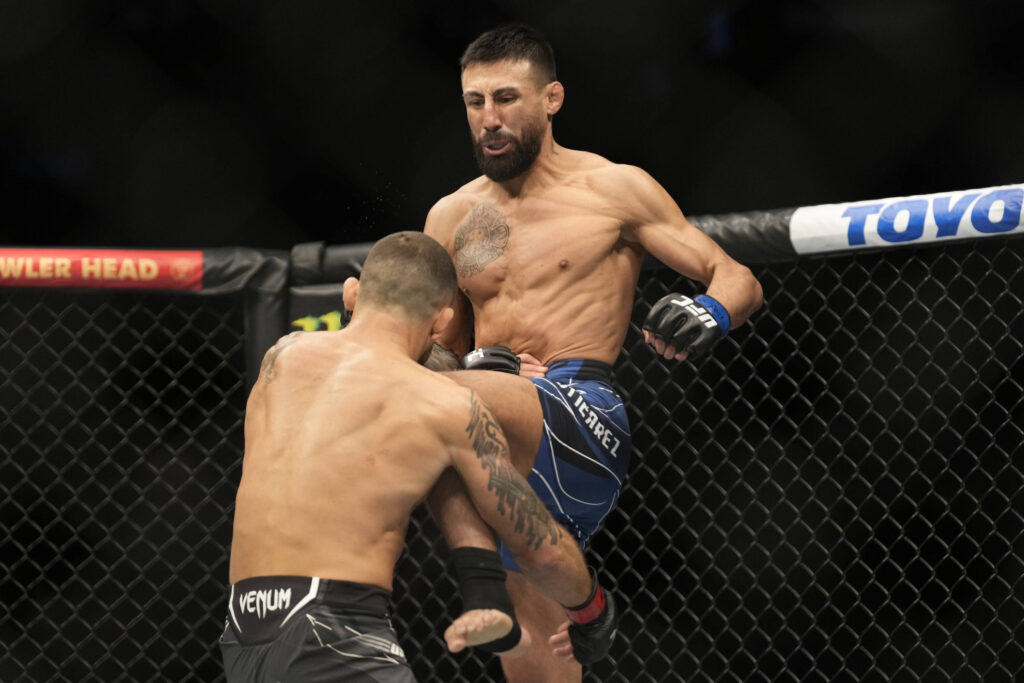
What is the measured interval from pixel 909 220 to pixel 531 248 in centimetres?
73

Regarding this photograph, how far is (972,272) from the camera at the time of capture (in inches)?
128

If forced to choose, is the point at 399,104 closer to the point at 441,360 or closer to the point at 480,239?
the point at 480,239

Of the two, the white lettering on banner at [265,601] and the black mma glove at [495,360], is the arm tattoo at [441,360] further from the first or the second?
the white lettering on banner at [265,601]

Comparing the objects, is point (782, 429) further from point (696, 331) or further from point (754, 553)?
point (696, 331)

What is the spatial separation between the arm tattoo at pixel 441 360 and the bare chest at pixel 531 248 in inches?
5.0

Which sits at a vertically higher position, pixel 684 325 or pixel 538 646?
pixel 684 325

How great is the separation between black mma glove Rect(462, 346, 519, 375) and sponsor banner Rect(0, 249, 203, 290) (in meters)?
0.76

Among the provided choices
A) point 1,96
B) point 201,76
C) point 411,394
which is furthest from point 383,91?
point 411,394

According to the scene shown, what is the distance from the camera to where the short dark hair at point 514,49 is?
2.24 metres

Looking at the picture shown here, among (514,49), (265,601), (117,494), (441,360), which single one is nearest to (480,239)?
(441,360)

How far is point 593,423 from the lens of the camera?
1990mm

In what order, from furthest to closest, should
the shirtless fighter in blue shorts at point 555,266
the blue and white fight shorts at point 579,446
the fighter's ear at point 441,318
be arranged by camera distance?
the shirtless fighter in blue shorts at point 555,266
the blue and white fight shorts at point 579,446
the fighter's ear at point 441,318

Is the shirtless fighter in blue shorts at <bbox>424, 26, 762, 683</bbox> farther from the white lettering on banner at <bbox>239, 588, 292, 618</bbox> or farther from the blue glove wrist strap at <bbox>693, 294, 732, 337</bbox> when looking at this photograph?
the white lettering on banner at <bbox>239, 588, 292, 618</bbox>

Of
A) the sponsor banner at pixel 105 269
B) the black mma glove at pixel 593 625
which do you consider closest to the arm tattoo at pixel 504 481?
the black mma glove at pixel 593 625
